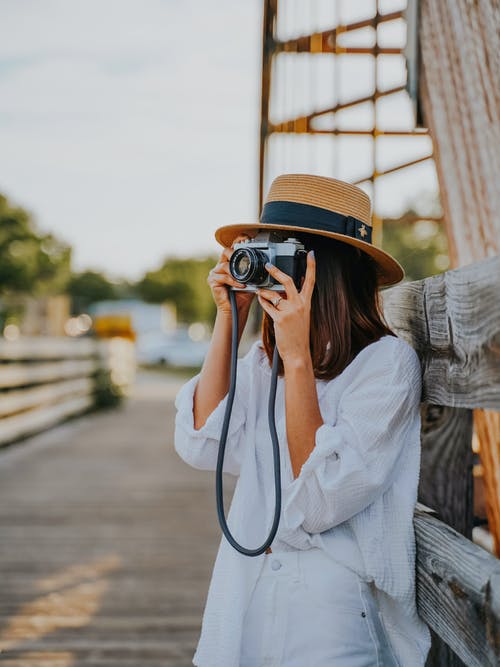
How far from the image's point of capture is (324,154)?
4223 millimetres

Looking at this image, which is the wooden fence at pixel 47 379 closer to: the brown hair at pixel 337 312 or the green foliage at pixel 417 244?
the brown hair at pixel 337 312

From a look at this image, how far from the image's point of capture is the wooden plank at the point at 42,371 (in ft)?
21.9

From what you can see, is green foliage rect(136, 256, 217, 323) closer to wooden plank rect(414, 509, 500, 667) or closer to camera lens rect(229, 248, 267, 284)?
camera lens rect(229, 248, 267, 284)

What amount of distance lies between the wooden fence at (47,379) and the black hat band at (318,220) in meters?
5.48

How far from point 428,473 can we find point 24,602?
1881mm

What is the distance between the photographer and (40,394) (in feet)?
25.3

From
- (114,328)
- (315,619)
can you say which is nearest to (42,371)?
(315,619)

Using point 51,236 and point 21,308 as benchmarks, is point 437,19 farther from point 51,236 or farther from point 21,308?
point 51,236

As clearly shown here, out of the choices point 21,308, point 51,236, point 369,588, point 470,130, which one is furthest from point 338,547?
point 51,236

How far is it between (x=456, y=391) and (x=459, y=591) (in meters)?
0.26

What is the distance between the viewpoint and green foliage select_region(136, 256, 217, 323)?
5212 cm

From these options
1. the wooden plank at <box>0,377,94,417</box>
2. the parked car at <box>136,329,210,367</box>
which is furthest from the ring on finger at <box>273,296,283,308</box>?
the parked car at <box>136,329,210,367</box>

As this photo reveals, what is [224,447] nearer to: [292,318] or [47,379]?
[292,318]

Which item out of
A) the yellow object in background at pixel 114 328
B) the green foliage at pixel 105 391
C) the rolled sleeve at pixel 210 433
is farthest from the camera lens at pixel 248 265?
the yellow object in background at pixel 114 328
